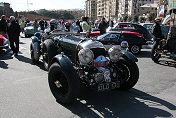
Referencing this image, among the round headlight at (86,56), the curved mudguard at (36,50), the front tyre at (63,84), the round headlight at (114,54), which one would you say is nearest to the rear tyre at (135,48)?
the curved mudguard at (36,50)

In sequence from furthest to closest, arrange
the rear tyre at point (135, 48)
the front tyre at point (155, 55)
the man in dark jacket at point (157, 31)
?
the rear tyre at point (135, 48), the man in dark jacket at point (157, 31), the front tyre at point (155, 55)

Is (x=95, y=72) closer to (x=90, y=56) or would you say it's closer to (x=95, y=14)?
(x=90, y=56)

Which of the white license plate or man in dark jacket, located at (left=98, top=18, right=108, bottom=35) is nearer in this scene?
the white license plate

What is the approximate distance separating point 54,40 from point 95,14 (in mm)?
175795

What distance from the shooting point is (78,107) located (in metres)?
3.71

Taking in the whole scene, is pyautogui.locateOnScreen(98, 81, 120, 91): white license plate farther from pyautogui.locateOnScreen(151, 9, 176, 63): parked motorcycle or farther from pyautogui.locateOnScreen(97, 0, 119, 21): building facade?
pyautogui.locateOnScreen(97, 0, 119, 21): building facade

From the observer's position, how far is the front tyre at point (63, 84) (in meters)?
3.47

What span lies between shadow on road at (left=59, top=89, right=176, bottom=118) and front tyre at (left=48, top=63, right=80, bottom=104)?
0.27 m

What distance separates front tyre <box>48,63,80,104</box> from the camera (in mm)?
3475

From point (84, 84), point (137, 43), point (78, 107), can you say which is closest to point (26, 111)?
point (78, 107)

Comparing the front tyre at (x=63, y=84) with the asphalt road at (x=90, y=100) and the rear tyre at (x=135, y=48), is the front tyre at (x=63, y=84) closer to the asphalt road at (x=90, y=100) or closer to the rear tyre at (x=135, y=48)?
the asphalt road at (x=90, y=100)

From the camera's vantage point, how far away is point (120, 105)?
3.83 m

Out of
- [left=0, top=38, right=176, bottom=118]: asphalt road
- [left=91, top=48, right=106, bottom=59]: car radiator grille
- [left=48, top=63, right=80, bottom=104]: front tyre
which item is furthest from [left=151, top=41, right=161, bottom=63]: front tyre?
[left=48, top=63, right=80, bottom=104]: front tyre

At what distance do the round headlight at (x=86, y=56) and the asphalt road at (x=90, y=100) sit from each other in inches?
36.0
